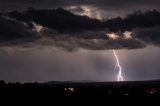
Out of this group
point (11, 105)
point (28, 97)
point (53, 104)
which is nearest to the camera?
point (11, 105)

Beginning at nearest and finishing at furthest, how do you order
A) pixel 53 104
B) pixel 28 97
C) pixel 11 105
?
1. pixel 11 105
2. pixel 53 104
3. pixel 28 97

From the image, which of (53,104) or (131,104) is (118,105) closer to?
(131,104)

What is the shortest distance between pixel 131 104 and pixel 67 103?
16892 mm

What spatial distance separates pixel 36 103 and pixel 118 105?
20.9m

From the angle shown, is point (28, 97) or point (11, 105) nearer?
point (11, 105)

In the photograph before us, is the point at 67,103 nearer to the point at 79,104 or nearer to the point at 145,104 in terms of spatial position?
the point at 79,104

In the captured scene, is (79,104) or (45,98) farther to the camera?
(45,98)

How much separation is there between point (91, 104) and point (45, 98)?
54.5 feet

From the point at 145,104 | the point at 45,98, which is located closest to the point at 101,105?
the point at 145,104

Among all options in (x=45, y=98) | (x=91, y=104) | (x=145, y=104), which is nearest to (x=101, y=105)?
(x=91, y=104)

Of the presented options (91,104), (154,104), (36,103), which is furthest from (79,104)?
(154,104)

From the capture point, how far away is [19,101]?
11894 centimetres

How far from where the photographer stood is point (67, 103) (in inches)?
4781

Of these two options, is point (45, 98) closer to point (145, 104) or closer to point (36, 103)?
point (36, 103)
